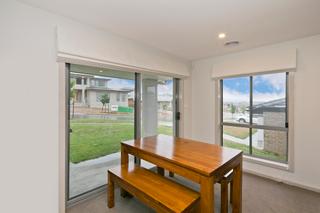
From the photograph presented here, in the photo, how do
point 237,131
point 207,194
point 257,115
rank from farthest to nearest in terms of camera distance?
point 237,131, point 257,115, point 207,194

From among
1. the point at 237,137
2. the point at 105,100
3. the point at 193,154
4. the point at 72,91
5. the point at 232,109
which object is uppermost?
the point at 72,91

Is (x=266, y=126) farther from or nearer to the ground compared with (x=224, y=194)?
farther from the ground

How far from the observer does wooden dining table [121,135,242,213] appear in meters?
1.45

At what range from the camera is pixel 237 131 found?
11.1 feet

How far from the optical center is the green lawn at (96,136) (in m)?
2.30

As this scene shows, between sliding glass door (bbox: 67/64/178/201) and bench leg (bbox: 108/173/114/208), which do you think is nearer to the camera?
bench leg (bbox: 108/173/114/208)

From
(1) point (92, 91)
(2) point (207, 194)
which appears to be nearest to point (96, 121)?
(1) point (92, 91)

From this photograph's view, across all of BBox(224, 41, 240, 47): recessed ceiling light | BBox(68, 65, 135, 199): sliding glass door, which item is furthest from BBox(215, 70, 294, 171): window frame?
BBox(68, 65, 135, 199): sliding glass door

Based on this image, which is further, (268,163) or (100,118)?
(268,163)

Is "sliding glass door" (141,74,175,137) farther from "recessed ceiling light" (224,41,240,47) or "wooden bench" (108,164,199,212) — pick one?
"recessed ceiling light" (224,41,240,47)

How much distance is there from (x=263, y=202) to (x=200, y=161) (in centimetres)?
134

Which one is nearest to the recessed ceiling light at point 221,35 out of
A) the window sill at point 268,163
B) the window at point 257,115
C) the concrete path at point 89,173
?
the window at point 257,115

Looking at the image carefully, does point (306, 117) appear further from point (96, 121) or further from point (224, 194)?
point (96, 121)

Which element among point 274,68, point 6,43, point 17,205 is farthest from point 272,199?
point 6,43
